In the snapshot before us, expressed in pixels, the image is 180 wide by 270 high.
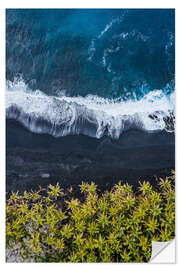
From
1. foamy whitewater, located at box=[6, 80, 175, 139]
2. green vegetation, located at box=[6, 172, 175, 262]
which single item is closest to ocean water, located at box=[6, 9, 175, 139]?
foamy whitewater, located at box=[6, 80, 175, 139]

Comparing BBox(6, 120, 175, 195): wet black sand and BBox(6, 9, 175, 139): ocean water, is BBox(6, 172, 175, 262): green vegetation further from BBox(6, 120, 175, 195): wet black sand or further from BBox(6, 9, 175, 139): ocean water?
BBox(6, 9, 175, 139): ocean water

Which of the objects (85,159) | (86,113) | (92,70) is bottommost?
(85,159)

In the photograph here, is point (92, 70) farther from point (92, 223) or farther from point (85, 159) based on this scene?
point (92, 223)

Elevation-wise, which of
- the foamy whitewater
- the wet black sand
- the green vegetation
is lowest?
the green vegetation

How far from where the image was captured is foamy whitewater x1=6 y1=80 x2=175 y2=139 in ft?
5.02

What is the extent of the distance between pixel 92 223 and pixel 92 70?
99cm

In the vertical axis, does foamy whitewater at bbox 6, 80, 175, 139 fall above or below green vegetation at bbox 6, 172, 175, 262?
above

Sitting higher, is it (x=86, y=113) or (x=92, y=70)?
(x=92, y=70)

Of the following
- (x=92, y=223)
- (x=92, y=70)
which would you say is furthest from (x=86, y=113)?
(x=92, y=223)

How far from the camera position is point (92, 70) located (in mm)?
1524

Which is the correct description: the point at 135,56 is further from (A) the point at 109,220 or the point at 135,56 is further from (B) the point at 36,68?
(A) the point at 109,220

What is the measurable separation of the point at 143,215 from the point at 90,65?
1.03 metres

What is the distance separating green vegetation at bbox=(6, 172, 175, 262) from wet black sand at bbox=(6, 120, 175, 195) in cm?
6

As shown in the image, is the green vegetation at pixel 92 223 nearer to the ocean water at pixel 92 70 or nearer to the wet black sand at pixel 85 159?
the wet black sand at pixel 85 159
